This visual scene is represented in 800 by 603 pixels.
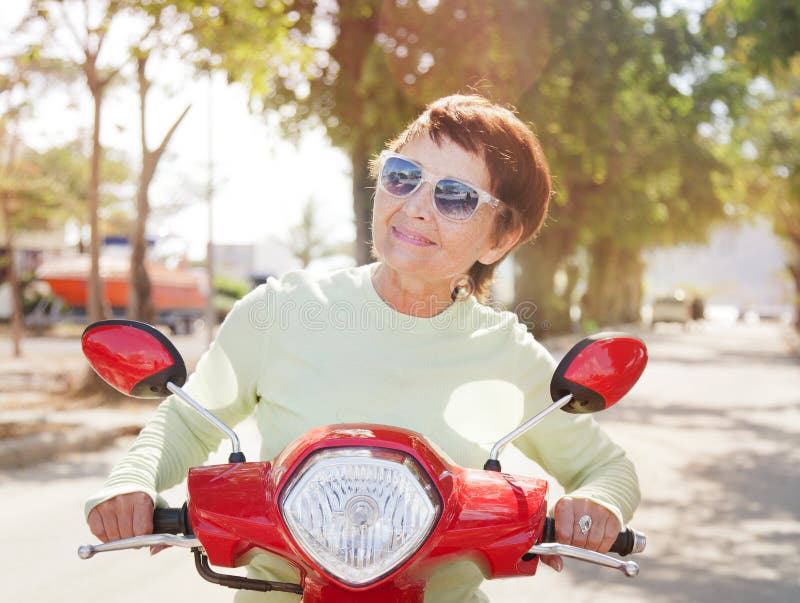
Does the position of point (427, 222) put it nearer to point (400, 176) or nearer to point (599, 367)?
point (400, 176)

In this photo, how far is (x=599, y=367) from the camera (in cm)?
183

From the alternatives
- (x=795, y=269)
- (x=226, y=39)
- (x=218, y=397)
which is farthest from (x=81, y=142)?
(x=795, y=269)

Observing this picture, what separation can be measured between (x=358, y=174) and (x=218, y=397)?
10963 millimetres

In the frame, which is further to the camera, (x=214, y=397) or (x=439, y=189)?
(x=214, y=397)

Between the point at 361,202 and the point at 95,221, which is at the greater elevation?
the point at 361,202

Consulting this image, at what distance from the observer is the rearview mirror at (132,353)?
1878mm

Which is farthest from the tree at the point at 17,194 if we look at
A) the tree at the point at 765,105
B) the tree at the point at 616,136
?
the tree at the point at 765,105

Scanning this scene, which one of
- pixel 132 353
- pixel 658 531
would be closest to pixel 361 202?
pixel 658 531

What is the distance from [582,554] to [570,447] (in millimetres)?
557

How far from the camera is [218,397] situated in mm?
2254

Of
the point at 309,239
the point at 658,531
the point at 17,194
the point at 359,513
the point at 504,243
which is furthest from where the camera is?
the point at 309,239

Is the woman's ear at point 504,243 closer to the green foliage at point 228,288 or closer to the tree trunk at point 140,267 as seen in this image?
the tree trunk at point 140,267

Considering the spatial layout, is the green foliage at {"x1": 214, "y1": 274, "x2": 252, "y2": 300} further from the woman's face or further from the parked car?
the woman's face

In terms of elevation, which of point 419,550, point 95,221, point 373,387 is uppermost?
point 373,387
